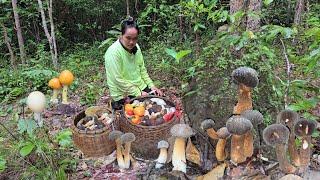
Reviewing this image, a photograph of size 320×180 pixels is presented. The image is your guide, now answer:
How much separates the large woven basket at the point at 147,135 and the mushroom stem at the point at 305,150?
1.82 m

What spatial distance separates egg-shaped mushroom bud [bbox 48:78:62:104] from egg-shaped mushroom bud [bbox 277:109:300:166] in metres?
4.21

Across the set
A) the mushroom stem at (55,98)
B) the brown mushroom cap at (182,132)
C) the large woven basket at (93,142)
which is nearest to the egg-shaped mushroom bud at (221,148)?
the brown mushroom cap at (182,132)

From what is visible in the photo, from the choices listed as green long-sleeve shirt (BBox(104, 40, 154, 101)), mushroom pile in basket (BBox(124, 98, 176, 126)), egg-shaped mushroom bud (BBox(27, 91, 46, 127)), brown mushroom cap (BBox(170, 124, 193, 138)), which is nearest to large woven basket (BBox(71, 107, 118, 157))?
mushroom pile in basket (BBox(124, 98, 176, 126))

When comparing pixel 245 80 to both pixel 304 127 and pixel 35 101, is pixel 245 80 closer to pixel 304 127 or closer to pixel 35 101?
pixel 304 127

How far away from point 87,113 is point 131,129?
2.41 ft

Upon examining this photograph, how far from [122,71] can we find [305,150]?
2.88 meters

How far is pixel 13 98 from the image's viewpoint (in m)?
6.90

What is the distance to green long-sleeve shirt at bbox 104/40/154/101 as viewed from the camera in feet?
16.4

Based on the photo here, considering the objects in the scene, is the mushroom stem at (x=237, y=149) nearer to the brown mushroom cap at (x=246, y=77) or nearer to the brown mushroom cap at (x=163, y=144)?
the brown mushroom cap at (x=246, y=77)

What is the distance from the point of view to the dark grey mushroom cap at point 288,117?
2.84m

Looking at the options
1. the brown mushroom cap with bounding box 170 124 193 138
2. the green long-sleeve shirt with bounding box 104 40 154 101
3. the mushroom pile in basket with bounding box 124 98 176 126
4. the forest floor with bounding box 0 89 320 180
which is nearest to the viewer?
the forest floor with bounding box 0 89 320 180

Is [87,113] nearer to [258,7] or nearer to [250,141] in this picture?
[250,141]

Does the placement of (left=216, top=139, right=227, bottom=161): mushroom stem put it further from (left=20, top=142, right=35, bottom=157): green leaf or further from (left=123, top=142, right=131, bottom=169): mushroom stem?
(left=20, top=142, right=35, bottom=157): green leaf

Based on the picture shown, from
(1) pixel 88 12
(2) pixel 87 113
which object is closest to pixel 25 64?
(1) pixel 88 12
